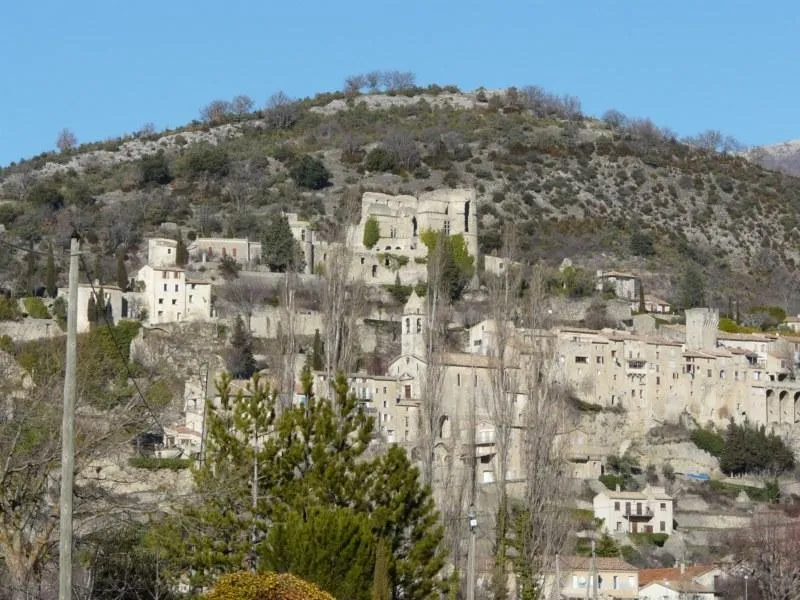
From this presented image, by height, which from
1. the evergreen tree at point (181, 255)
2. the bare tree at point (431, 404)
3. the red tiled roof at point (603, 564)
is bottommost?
the red tiled roof at point (603, 564)

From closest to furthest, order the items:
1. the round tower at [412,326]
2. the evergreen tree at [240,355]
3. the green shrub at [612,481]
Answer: the green shrub at [612,481] < the evergreen tree at [240,355] < the round tower at [412,326]

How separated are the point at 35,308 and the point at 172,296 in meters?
6.56

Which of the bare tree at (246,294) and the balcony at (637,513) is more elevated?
the bare tree at (246,294)

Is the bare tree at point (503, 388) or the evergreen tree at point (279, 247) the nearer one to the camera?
the bare tree at point (503, 388)

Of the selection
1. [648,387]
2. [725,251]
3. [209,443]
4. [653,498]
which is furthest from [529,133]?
[209,443]

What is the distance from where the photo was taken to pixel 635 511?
7119 cm

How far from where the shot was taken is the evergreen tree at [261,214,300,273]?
96000 millimetres

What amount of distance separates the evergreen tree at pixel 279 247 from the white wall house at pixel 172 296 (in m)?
8.04

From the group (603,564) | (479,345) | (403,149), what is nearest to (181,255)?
(479,345)

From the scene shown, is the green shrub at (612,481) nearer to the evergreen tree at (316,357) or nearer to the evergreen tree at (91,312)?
the evergreen tree at (316,357)

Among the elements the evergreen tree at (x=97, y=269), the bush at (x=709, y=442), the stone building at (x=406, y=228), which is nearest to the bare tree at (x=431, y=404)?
the bush at (x=709, y=442)

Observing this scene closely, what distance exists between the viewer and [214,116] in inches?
6171

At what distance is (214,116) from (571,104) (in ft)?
102

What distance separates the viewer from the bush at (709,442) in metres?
79.9
